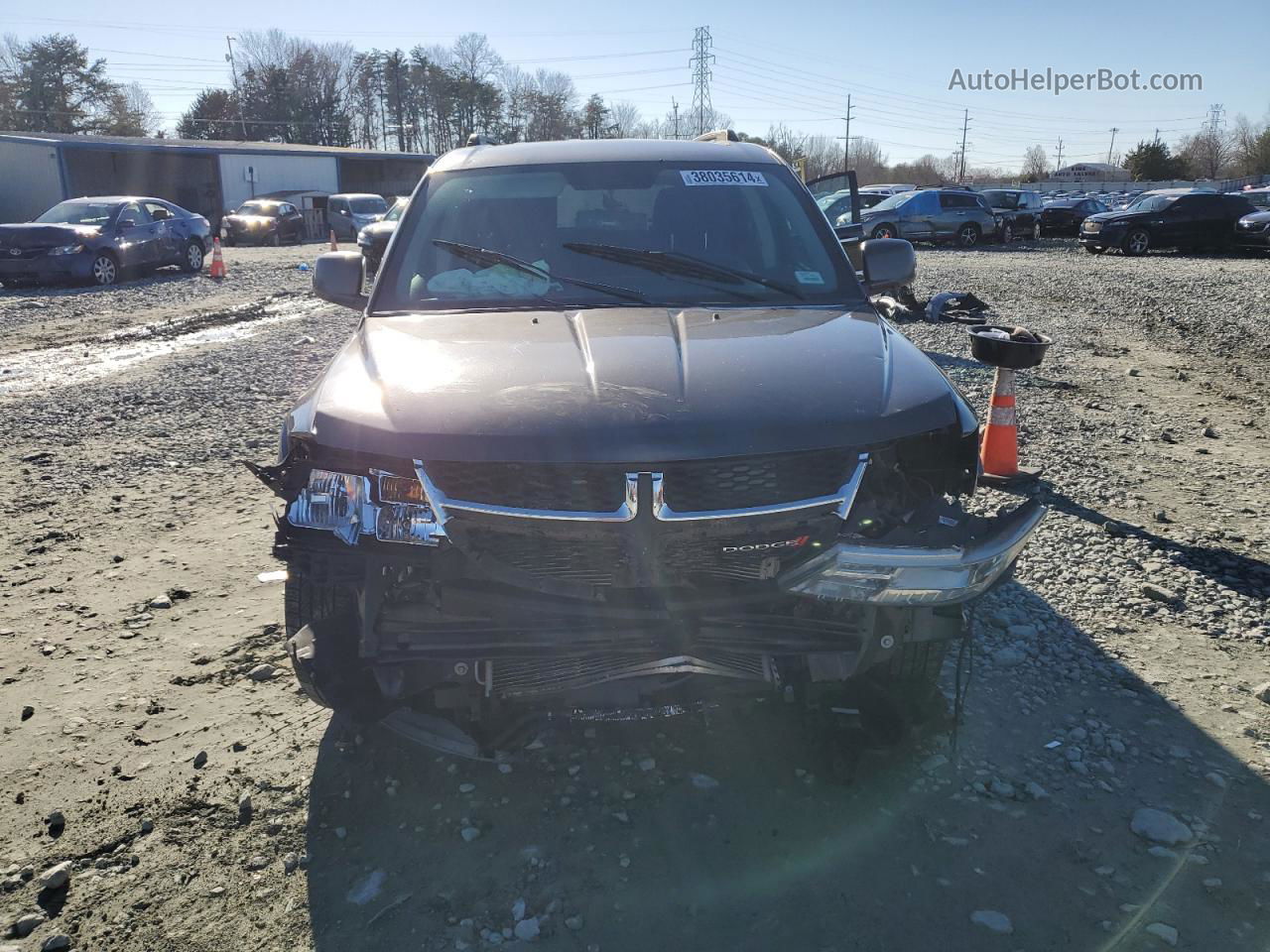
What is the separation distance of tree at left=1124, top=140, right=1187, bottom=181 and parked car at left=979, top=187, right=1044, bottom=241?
41.4 meters

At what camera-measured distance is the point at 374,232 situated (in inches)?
238

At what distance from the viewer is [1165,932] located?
7.36ft

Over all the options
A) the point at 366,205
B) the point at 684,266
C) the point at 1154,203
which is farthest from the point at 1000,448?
the point at 366,205

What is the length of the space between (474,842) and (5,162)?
42040 mm

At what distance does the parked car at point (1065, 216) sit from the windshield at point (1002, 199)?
111cm

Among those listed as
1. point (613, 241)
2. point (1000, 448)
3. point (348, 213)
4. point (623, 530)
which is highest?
point (348, 213)

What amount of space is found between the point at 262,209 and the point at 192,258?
13.4m

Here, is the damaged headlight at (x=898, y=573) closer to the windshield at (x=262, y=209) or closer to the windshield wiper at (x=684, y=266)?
the windshield wiper at (x=684, y=266)

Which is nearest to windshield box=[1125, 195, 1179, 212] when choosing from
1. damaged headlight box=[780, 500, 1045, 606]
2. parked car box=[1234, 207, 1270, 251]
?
parked car box=[1234, 207, 1270, 251]

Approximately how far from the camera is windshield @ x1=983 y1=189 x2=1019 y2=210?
2925 centimetres

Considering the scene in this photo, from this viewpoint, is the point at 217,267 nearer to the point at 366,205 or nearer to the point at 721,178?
the point at 366,205

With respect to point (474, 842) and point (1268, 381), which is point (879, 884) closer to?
point (474, 842)

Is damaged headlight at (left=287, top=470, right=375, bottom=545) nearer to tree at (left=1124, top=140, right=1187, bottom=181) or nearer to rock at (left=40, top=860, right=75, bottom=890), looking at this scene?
rock at (left=40, top=860, right=75, bottom=890)

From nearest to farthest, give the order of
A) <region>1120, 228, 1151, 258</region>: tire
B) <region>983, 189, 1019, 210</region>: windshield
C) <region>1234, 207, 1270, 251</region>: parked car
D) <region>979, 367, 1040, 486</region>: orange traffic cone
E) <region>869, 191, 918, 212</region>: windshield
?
<region>979, 367, 1040, 486</region>: orange traffic cone, <region>1234, 207, 1270, 251</region>: parked car, <region>1120, 228, 1151, 258</region>: tire, <region>869, 191, 918, 212</region>: windshield, <region>983, 189, 1019, 210</region>: windshield
